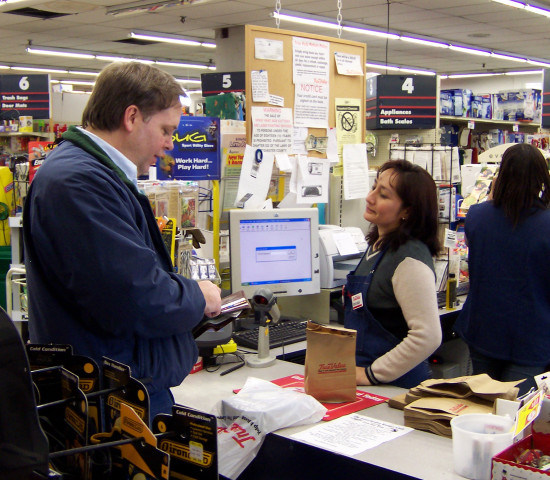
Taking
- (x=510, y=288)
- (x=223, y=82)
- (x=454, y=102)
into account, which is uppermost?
(x=223, y=82)

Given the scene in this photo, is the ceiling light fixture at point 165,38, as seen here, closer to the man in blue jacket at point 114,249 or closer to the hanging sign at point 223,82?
the hanging sign at point 223,82

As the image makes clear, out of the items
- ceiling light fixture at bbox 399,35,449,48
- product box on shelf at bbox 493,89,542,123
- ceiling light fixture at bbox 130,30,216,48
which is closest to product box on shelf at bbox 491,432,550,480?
product box on shelf at bbox 493,89,542,123

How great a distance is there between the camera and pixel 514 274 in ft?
8.93

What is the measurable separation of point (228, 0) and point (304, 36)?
19.6 feet

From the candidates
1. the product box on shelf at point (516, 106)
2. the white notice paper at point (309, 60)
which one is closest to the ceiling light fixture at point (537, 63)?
the product box on shelf at point (516, 106)

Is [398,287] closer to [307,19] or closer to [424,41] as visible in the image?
[307,19]

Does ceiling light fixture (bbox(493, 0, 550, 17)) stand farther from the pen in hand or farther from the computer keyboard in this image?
the pen in hand

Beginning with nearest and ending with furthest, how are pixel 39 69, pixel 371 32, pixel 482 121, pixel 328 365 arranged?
pixel 328 365 < pixel 482 121 < pixel 371 32 < pixel 39 69

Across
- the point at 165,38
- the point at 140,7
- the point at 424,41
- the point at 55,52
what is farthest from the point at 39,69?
the point at 424,41

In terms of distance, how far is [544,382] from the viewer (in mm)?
1728

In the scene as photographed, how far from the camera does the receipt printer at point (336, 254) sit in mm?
3236

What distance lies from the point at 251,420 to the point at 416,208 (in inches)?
39.9

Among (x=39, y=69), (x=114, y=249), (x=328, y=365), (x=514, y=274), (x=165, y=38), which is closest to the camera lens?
(x=114, y=249)

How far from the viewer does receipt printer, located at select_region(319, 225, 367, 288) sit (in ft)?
10.6
